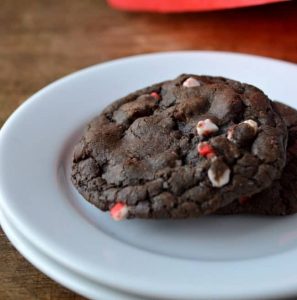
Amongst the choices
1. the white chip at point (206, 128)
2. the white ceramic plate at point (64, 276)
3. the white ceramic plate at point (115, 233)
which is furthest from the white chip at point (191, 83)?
the white ceramic plate at point (64, 276)

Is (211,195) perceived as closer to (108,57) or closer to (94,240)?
(94,240)

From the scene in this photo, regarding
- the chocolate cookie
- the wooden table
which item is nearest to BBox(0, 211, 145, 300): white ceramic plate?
the chocolate cookie

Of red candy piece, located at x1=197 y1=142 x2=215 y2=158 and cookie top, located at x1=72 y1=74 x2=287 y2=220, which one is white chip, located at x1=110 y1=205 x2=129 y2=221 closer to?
cookie top, located at x1=72 y1=74 x2=287 y2=220

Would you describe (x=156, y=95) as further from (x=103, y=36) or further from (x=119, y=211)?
(x=103, y=36)

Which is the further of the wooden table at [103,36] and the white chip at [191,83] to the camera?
the wooden table at [103,36]

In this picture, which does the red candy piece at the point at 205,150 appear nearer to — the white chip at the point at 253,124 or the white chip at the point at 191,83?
the white chip at the point at 253,124

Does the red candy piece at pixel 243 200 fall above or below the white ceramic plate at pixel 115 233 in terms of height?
above

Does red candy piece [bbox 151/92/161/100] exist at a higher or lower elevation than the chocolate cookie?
higher
